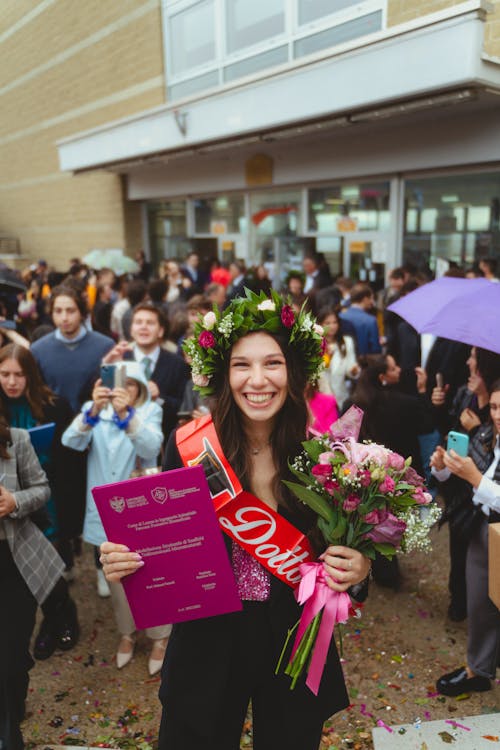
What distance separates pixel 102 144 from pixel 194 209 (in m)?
2.33

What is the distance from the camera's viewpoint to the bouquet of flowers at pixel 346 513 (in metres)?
1.60

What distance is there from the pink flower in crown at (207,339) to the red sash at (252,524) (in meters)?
0.31

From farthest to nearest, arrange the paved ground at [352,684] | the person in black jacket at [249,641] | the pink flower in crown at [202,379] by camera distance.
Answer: the paved ground at [352,684] → the pink flower in crown at [202,379] → the person in black jacket at [249,641]

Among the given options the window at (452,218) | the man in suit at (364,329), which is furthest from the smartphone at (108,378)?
the window at (452,218)

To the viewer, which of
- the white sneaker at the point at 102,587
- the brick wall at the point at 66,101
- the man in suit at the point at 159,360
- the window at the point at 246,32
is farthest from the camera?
the brick wall at the point at 66,101

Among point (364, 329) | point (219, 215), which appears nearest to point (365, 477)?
point (364, 329)

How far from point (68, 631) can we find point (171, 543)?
2.06m

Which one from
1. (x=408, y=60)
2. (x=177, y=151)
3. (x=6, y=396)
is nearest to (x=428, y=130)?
(x=408, y=60)

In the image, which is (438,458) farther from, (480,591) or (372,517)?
(372,517)

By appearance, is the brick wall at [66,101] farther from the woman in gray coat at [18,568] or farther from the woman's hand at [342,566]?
the woman's hand at [342,566]

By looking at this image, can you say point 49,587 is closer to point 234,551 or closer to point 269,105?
point 234,551

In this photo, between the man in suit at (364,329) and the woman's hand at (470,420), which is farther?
the man in suit at (364,329)

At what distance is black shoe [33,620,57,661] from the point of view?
3238mm

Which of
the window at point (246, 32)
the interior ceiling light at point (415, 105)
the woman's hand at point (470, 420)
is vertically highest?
the window at point (246, 32)
